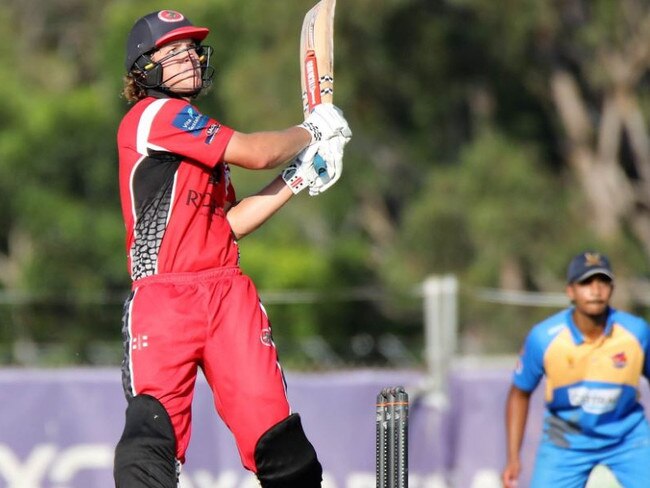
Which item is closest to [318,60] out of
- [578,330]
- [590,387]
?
[578,330]

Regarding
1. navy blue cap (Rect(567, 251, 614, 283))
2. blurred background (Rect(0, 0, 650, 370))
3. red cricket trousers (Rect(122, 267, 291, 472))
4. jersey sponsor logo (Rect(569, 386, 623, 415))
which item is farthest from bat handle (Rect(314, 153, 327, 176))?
blurred background (Rect(0, 0, 650, 370))

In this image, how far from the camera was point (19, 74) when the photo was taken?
1618 inches

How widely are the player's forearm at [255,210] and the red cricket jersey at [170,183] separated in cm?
20

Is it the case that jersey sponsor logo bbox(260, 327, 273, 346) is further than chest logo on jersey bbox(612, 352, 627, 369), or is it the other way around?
chest logo on jersey bbox(612, 352, 627, 369)

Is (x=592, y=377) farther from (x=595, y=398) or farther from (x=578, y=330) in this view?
(x=578, y=330)

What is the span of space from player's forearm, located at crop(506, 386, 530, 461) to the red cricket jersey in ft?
8.49

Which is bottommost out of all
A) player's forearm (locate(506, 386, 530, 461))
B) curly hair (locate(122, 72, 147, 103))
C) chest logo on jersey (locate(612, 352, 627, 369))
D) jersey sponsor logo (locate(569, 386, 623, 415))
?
player's forearm (locate(506, 386, 530, 461))

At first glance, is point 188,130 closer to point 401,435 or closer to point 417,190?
point 401,435

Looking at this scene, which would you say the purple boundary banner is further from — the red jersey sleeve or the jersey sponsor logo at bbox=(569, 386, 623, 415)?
the red jersey sleeve

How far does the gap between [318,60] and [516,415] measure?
2626 mm

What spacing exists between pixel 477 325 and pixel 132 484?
1221cm

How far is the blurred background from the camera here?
22000mm

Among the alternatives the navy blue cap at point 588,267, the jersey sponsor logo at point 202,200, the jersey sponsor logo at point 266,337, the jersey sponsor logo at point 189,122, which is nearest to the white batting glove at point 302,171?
the jersey sponsor logo at point 202,200

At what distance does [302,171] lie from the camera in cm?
527
